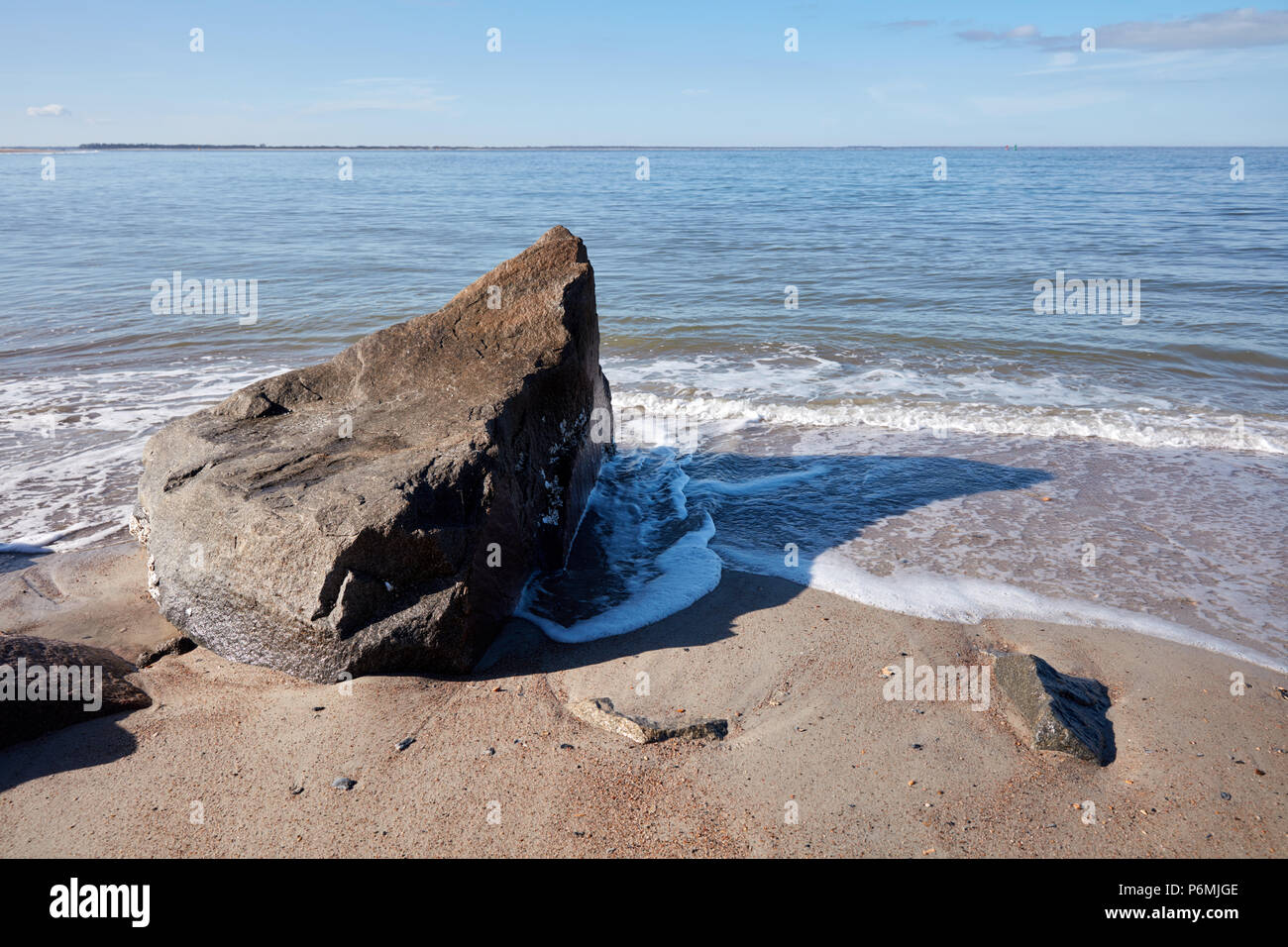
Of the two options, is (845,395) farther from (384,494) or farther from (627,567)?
(384,494)

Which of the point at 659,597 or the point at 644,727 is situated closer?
the point at 644,727

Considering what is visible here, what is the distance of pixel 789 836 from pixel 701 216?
25.0m

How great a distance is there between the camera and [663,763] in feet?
10.2

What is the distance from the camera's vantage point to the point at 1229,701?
3.52 m

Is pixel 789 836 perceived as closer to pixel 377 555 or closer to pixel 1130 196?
pixel 377 555

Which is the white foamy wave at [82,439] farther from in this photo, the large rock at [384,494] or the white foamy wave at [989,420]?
the white foamy wave at [989,420]

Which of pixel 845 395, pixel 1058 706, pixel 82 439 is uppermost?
pixel 845 395

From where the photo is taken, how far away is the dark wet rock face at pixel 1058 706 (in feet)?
10.3

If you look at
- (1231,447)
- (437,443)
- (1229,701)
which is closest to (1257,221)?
(1231,447)

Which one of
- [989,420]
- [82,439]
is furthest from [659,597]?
[82,439]

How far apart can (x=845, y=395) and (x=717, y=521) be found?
3.71m

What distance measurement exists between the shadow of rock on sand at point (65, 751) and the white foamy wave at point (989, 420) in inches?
189
